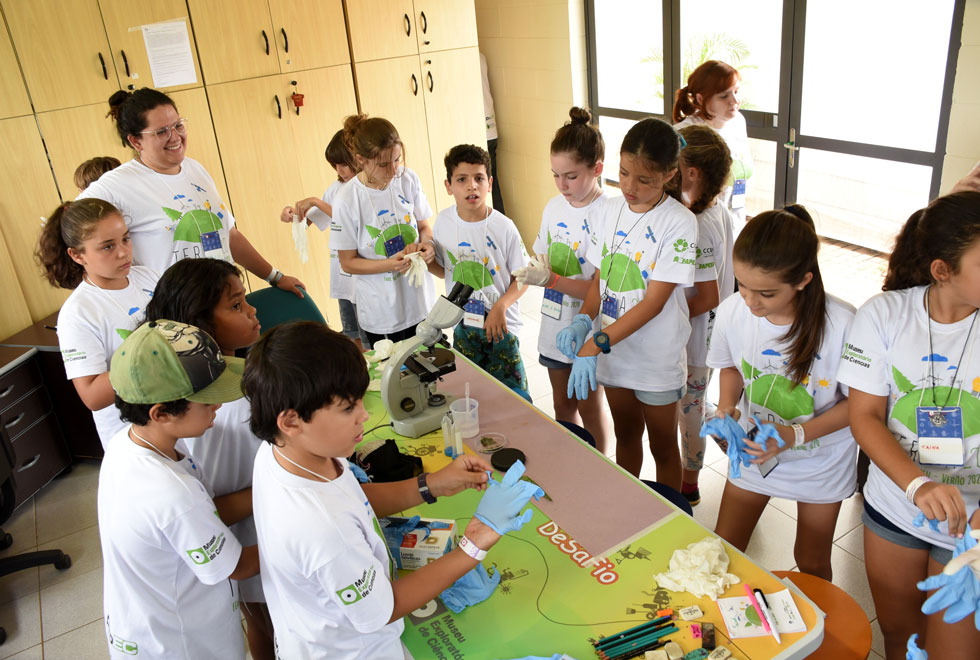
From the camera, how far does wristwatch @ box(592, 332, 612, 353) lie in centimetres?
233

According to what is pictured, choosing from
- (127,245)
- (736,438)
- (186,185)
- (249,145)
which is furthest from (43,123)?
(736,438)

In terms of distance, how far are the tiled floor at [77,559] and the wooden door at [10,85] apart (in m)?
1.95

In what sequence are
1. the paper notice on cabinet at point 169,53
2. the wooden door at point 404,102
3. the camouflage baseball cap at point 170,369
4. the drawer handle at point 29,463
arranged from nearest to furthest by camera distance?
the camouflage baseball cap at point 170,369
the drawer handle at point 29,463
the paper notice on cabinet at point 169,53
the wooden door at point 404,102

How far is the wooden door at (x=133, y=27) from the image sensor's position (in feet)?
12.7

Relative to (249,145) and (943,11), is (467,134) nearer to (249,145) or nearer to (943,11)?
(249,145)

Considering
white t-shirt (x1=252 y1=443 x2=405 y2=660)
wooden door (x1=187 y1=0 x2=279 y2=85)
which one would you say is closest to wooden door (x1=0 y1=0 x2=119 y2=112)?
wooden door (x1=187 y1=0 x2=279 y2=85)

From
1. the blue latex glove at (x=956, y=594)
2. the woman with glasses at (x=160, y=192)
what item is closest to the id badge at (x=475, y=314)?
the woman with glasses at (x=160, y=192)

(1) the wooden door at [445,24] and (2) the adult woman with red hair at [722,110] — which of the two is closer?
(2) the adult woman with red hair at [722,110]

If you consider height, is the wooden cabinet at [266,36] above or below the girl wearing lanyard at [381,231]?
above

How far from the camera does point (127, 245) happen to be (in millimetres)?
2297

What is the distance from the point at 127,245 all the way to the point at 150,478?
3.77 ft

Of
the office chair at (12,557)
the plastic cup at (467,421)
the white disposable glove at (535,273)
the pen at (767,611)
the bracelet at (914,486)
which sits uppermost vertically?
the white disposable glove at (535,273)

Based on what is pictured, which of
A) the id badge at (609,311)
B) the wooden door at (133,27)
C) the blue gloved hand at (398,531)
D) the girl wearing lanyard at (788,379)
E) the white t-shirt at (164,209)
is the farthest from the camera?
the wooden door at (133,27)

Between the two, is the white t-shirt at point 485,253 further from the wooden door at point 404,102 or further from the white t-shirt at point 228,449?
the wooden door at point 404,102
